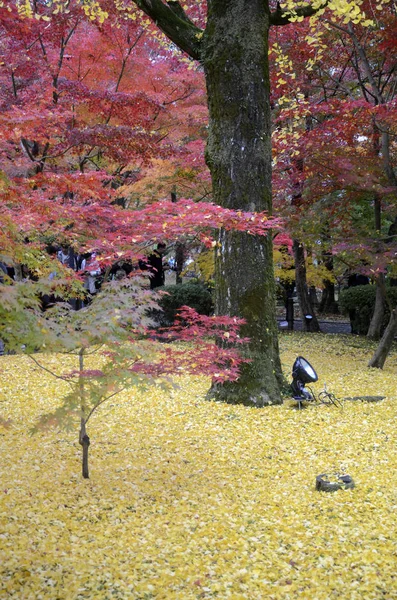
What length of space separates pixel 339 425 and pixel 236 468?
1564 mm

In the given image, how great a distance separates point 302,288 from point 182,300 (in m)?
3.03

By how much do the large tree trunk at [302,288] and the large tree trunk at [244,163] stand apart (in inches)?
287

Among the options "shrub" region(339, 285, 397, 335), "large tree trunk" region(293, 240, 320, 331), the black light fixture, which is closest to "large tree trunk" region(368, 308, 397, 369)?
the black light fixture

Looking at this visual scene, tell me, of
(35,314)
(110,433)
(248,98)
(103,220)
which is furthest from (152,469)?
(248,98)

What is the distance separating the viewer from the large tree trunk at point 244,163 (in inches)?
228

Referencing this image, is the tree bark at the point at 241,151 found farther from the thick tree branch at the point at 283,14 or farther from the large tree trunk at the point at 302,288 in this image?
the large tree trunk at the point at 302,288

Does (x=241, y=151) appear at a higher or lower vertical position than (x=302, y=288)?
higher

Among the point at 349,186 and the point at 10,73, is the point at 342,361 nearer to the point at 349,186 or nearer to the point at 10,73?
the point at 349,186

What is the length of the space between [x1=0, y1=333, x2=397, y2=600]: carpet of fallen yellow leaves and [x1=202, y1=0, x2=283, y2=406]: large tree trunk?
53 centimetres

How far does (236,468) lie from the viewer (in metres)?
4.41

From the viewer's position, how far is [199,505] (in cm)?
372

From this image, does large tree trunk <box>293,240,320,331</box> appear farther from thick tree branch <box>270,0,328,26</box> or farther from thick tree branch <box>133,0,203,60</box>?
thick tree branch <box>133,0,203,60</box>

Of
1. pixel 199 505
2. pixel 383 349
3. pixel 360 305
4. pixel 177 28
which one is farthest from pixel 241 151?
pixel 360 305

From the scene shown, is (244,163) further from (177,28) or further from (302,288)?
(302,288)
